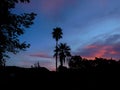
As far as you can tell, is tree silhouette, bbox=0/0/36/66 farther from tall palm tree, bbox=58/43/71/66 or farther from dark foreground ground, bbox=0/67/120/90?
tall palm tree, bbox=58/43/71/66

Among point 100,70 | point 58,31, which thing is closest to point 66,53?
point 58,31

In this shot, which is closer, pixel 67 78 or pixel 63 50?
pixel 67 78

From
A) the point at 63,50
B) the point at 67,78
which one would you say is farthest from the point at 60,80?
the point at 63,50

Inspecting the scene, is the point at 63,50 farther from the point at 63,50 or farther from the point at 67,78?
the point at 67,78

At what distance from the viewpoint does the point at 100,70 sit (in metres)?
23.5

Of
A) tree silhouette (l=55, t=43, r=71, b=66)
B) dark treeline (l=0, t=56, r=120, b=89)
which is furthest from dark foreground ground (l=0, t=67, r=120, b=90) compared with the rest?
tree silhouette (l=55, t=43, r=71, b=66)

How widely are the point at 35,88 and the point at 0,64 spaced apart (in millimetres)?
3777

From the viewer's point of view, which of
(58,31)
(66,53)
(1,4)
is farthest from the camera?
(66,53)

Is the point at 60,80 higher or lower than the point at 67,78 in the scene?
lower

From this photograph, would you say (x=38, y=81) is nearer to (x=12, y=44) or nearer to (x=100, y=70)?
(x=12, y=44)

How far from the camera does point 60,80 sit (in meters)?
23.0

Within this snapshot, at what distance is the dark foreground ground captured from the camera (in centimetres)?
2205

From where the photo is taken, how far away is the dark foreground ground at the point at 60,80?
22.0 m

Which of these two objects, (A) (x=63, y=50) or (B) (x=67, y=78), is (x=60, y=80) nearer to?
(B) (x=67, y=78)
